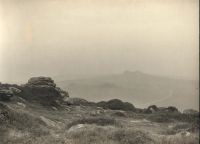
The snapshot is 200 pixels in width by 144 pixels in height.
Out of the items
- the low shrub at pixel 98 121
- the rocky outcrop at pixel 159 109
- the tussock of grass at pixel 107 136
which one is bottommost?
the tussock of grass at pixel 107 136

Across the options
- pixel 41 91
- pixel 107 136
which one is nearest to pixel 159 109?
pixel 107 136

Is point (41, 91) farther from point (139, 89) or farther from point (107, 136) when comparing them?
point (139, 89)

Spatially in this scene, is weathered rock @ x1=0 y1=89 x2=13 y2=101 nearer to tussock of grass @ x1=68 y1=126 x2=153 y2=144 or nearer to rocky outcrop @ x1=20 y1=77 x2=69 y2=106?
rocky outcrop @ x1=20 y1=77 x2=69 y2=106

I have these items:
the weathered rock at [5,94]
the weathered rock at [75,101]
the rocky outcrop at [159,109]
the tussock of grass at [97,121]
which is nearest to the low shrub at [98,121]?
the tussock of grass at [97,121]

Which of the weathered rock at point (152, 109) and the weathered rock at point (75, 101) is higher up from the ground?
the weathered rock at point (75, 101)

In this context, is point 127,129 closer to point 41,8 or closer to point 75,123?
point 75,123

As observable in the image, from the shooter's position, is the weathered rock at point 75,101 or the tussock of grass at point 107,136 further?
the weathered rock at point 75,101

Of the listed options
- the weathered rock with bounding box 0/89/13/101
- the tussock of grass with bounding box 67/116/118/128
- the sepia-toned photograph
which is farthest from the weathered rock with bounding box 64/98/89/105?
the weathered rock with bounding box 0/89/13/101

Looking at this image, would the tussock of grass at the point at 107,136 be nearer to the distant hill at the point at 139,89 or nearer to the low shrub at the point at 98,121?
the low shrub at the point at 98,121
